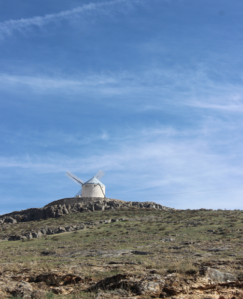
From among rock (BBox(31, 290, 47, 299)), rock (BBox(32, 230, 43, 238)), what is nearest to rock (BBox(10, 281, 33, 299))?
rock (BBox(31, 290, 47, 299))

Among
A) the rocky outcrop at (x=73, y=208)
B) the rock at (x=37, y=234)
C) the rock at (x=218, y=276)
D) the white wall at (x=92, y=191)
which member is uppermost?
the white wall at (x=92, y=191)

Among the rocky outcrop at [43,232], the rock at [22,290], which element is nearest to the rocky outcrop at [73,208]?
the rocky outcrop at [43,232]

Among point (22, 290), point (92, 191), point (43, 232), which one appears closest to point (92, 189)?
point (92, 191)

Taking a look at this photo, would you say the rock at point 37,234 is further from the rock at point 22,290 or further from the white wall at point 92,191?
the rock at point 22,290

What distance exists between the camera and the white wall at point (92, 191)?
209 ft

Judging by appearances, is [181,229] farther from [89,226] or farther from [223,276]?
[223,276]

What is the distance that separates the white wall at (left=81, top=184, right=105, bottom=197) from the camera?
63625mm

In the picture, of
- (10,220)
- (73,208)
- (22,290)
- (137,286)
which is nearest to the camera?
(137,286)

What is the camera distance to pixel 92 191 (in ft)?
209

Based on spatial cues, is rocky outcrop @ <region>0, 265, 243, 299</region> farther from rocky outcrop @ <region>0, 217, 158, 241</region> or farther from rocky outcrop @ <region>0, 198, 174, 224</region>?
rocky outcrop @ <region>0, 198, 174, 224</region>

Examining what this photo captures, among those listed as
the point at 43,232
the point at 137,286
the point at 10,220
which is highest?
the point at 10,220

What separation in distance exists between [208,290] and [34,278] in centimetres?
582

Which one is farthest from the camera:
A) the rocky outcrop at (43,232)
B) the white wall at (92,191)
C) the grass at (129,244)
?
the white wall at (92,191)

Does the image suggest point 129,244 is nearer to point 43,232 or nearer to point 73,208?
point 43,232
